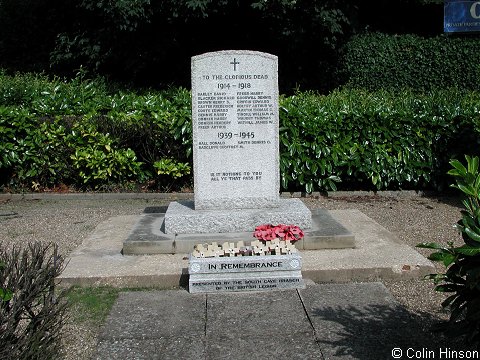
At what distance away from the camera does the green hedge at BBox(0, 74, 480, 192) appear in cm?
1041

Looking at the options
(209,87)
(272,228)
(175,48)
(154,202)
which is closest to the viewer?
(272,228)

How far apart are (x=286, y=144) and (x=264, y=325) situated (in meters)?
5.69

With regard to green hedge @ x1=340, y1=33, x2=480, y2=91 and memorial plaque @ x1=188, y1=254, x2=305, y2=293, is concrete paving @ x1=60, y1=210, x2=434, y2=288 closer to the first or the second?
memorial plaque @ x1=188, y1=254, x2=305, y2=293

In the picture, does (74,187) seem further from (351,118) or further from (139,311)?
(139,311)

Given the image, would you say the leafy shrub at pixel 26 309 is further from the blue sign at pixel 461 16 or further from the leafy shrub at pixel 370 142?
the blue sign at pixel 461 16

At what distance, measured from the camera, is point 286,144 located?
33.9 ft

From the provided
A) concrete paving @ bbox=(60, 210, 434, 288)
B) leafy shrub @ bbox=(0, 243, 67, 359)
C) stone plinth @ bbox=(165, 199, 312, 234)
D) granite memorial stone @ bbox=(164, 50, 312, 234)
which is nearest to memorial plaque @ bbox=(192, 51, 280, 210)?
granite memorial stone @ bbox=(164, 50, 312, 234)

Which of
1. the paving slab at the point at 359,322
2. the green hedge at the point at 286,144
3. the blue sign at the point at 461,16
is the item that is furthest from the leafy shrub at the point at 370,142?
the blue sign at the point at 461,16

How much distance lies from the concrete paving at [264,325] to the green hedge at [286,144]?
485 cm

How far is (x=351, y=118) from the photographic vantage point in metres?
10.5

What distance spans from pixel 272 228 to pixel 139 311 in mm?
1807

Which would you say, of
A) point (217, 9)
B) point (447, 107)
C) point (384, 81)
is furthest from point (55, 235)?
point (384, 81)

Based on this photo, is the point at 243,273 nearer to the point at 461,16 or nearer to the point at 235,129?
the point at 235,129

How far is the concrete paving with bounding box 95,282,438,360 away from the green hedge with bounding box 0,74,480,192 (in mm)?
4846
